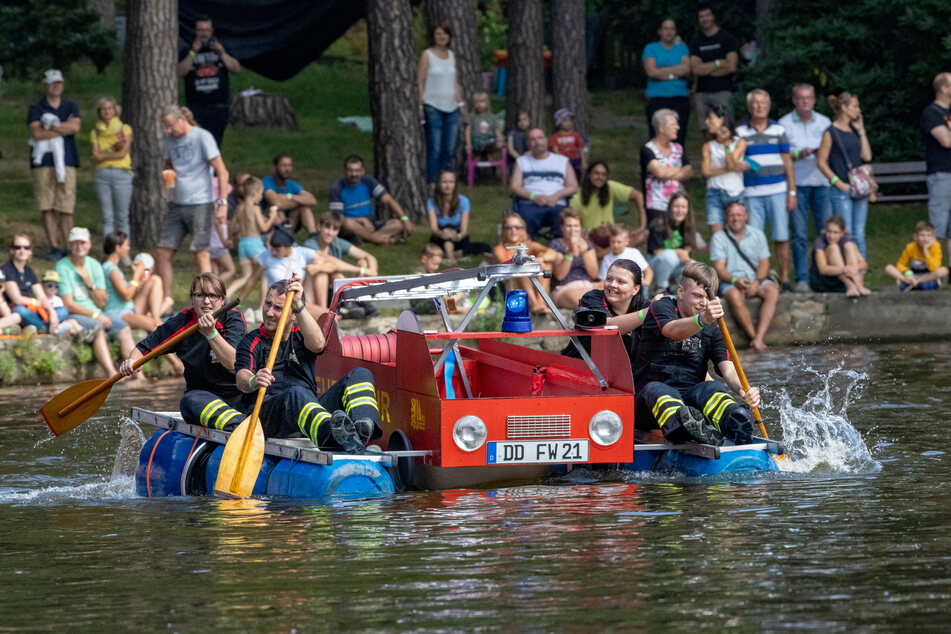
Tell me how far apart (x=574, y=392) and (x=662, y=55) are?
35.6 feet

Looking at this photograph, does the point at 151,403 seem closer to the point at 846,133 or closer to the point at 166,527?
the point at 166,527

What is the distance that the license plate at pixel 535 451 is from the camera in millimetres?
9141

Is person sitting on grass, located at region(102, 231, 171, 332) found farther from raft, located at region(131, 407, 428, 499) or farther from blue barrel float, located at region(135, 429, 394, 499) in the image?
blue barrel float, located at region(135, 429, 394, 499)

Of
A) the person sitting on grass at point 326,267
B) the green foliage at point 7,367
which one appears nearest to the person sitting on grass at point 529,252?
the person sitting on grass at point 326,267

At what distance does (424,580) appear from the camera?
271 inches

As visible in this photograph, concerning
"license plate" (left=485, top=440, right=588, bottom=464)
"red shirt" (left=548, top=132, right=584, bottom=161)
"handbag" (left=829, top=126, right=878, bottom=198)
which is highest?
"red shirt" (left=548, top=132, right=584, bottom=161)

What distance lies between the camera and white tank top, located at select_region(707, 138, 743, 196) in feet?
54.3

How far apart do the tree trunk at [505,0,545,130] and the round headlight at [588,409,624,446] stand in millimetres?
12930

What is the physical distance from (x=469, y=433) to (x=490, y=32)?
25865mm

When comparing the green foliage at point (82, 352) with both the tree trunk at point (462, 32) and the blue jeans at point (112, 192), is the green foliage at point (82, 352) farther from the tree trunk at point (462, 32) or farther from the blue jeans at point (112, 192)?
the tree trunk at point (462, 32)

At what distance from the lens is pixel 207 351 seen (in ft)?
33.0

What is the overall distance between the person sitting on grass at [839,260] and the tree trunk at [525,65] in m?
5.98

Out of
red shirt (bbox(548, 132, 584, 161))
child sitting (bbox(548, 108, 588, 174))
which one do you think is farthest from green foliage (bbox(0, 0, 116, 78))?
red shirt (bbox(548, 132, 584, 161))

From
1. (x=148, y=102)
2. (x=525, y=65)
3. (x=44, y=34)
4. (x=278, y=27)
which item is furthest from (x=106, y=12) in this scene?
(x=148, y=102)
